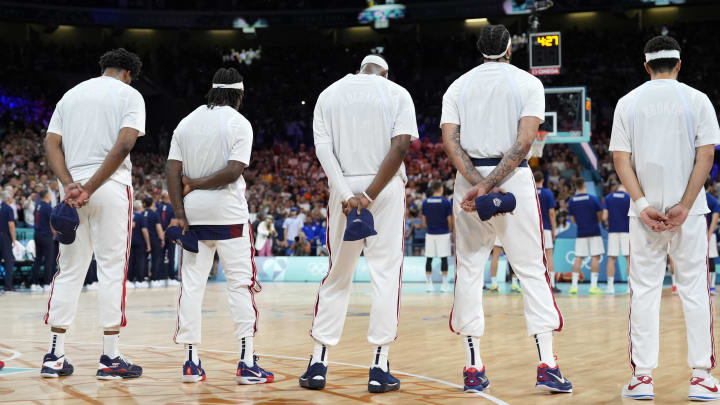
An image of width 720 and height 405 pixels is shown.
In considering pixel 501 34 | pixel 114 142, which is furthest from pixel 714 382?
pixel 114 142

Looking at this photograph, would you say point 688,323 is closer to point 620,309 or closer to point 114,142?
point 114,142

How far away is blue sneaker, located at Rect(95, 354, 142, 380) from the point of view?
586 centimetres

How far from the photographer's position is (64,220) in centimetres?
567

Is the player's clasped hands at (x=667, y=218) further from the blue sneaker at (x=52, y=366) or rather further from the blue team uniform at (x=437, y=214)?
the blue team uniform at (x=437, y=214)

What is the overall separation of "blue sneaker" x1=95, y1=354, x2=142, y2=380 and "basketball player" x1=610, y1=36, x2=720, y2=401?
11.3ft

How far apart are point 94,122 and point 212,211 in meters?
1.12

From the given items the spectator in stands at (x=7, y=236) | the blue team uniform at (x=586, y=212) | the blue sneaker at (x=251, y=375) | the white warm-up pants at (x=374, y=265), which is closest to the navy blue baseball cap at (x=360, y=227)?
the white warm-up pants at (x=374, y=265)

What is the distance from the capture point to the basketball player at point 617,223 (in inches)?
570

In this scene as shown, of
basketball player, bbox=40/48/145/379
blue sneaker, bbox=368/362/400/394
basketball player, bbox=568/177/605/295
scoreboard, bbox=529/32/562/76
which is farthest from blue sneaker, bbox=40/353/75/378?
scoreboard, bbox=529/32/562/76

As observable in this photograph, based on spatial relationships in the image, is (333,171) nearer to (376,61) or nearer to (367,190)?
(367,190)

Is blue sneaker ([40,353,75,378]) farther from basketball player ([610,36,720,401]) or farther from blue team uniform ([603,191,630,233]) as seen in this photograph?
blue team uniform ([603,191,630,233])

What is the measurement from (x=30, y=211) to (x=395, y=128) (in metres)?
15.0

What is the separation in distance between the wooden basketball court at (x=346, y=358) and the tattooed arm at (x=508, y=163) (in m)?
1.28

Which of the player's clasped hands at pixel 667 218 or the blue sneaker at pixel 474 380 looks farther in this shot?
the blue sneaker at pixel 474 380
